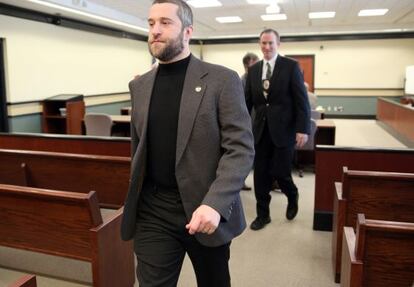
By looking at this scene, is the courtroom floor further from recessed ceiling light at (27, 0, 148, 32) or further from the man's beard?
recessed ceiling light at (27, 0, 148, 32)

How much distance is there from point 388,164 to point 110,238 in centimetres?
207

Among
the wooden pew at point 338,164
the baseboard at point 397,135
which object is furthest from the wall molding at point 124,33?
the wooden pew at point 338,164

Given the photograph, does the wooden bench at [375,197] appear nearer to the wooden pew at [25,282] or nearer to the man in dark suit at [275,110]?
the man in dark suit at [275,110]

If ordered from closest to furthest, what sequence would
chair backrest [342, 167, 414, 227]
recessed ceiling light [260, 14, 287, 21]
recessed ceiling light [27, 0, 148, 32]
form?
chair backrest [342, 167, 414, 227] → recessed ceiling light [27, 0, 148, 32] → recessed ceiling light [260, 14, 287, 21]

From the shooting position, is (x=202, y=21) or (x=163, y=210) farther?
(x=202, y=21)

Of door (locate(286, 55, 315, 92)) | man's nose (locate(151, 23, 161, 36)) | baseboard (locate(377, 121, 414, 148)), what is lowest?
baseboard (locate(377, 121, 414, 148))

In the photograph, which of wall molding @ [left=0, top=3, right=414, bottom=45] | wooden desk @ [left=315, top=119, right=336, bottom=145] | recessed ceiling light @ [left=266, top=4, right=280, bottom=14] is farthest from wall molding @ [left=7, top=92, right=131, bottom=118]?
wooden desk @ [left=315, top=119, right=336, bottom=145]

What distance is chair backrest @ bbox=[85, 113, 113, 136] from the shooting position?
5.60 metres

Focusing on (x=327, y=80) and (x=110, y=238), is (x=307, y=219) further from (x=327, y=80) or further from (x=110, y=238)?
(x=327, y=80)

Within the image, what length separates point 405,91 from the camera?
11703 millimetres

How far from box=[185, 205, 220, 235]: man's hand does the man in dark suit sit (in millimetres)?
1912

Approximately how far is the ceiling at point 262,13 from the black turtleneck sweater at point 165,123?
19.3 ft

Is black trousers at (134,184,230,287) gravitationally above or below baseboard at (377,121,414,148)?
above

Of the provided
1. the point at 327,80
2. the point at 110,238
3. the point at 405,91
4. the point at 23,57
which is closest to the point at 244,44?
the point at 327,80
